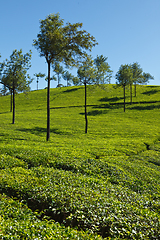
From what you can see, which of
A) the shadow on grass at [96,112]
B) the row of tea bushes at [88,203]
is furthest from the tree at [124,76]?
the row of tea bushes at [88,203]

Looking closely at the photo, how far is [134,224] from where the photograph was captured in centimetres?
1018

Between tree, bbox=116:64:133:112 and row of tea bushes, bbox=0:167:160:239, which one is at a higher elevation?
tree, bbox=116:64:133:112

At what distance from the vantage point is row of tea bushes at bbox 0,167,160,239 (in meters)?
10.1

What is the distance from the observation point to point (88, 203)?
11312 mm

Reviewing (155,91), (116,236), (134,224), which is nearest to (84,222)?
(116,236)

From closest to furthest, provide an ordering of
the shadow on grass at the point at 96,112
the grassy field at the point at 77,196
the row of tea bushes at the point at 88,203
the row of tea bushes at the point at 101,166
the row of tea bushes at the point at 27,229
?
the row of tea bushes at the point at 27,229
the grassy field at the point at 77,196
the row of tea bushes at the point at 88,203
the row of tea bushes at the point at 101,166
the shadow on grass at the point at 96,112

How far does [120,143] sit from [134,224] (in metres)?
21.1

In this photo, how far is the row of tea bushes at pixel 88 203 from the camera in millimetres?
10094

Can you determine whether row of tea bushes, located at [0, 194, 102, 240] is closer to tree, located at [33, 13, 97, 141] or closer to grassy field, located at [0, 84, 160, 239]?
grassy field, located at [0, 84, 160, 239]

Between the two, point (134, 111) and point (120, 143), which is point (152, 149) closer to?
point (120, 143)

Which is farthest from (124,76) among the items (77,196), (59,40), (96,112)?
(77,196)

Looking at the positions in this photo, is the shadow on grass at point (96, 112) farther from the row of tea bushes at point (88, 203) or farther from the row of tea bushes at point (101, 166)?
the row of tea bushes at point (88, 203)

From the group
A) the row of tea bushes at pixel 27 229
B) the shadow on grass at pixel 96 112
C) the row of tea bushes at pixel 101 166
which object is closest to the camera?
the row of tea bushes at pixel 27 229

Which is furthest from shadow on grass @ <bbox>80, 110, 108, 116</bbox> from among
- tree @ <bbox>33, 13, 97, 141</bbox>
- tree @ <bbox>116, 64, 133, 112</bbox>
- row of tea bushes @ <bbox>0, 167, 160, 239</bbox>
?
row of tea bushes @ <bbox>0, 167, 160, 239</bbox>
